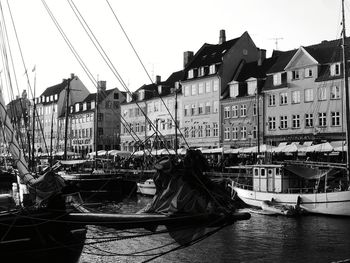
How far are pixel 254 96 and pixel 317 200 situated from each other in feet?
95.3

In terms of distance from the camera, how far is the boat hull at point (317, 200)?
114 feet

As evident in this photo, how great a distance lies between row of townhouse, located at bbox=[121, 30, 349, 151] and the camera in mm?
56125

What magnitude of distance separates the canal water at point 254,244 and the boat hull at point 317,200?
1051 mm

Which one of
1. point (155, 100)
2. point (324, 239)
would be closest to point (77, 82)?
point (155, 100)

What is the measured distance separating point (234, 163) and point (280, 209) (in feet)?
66.6

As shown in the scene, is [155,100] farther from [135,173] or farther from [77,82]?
[77,82]

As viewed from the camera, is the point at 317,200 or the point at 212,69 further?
the point at 212,69

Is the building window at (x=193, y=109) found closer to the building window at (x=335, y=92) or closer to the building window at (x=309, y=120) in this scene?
the building window at (x=309, y=120)

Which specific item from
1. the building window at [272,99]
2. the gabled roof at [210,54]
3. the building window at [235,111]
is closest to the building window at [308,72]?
the building window at [272,99]

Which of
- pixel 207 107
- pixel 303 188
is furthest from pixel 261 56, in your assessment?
pixel 303 188

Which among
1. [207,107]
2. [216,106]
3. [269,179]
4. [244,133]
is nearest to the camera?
[269,179]

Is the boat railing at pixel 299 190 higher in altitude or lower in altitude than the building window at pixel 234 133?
lower

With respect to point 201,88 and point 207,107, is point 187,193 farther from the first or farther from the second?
point 201,88

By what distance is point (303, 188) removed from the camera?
122 feet
